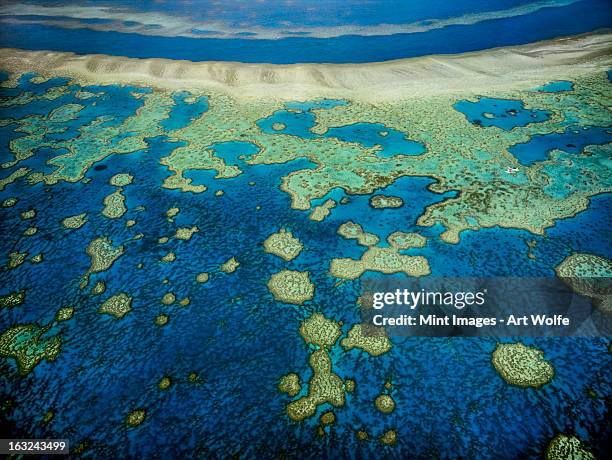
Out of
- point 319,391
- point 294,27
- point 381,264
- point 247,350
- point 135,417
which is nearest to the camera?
point 135,417

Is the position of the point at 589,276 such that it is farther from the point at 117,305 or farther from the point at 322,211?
the point at 117,305

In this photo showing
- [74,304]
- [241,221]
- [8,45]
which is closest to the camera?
→ [74,304]

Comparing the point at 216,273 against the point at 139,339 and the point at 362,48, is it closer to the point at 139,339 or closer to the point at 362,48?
the point at 139,339

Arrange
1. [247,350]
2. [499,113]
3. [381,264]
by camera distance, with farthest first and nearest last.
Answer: [499,113], [381,264], [247,350]

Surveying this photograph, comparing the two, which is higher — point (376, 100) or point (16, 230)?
point (376, 100)

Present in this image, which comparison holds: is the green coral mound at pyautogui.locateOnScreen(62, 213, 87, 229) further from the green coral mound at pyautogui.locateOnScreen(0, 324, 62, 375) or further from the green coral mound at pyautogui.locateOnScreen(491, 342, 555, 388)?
the green coral mound at pyautogui.locateOnScreen(491, 342, 555, 388)

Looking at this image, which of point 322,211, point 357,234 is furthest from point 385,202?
point 322,211

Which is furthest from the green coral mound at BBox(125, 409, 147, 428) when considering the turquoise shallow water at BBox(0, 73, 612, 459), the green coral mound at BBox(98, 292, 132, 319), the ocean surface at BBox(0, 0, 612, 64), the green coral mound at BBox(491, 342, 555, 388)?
the ocean surface at BBox(0, 0, 612, 64)

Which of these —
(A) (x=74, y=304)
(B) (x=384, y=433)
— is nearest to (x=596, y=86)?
(B) (x=384, y=433)
